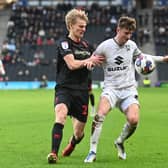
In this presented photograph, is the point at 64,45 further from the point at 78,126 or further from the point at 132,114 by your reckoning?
the point at 132,114

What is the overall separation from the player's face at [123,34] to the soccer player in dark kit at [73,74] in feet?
1.54

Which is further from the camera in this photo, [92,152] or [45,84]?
[45,84]

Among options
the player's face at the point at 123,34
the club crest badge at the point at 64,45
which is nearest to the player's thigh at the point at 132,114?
the player's face at the point at 123,34

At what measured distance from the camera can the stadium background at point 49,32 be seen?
50.2 m

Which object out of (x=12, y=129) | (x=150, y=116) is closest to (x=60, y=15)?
(x=150, y=116)

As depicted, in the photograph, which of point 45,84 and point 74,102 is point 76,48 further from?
point 45,84

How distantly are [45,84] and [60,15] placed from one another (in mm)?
12298

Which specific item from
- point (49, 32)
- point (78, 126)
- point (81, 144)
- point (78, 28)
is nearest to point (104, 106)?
point (78, 126)

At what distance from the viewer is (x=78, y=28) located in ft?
29.5

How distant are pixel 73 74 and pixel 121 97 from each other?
86cm

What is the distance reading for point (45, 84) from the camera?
1906 inches

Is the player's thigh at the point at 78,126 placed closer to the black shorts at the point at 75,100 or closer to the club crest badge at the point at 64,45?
the black shorts at the point at 75,100

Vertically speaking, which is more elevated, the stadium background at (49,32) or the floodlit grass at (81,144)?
the floodlit grass at (81,144)

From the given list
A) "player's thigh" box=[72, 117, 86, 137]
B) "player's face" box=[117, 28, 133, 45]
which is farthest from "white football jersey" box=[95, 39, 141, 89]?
"player's thigh" box=[72, 117, 86, 137]
